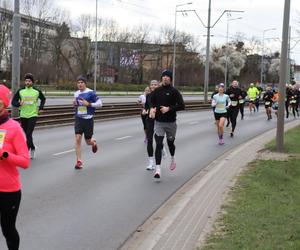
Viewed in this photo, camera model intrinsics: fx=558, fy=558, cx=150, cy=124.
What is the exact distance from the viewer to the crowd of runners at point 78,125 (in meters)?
4.43

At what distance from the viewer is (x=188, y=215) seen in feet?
23.1

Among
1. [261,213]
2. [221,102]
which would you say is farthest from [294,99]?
[261,213]

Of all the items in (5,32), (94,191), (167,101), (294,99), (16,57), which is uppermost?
(5,32)

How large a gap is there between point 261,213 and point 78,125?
514 cm

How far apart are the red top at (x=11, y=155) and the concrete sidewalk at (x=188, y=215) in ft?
5.89

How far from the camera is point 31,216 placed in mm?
7062

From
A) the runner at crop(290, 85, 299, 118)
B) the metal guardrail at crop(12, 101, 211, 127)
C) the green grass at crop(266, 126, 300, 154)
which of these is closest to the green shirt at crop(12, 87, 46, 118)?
the green grass at crop(266, 126, 300, 154)

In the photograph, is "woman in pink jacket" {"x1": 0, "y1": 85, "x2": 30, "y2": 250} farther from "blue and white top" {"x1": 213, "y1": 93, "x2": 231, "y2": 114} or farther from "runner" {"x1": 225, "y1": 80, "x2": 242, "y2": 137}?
"runner" {"x1": 225, "y1": 80, "x2": 242, "y2": 137}

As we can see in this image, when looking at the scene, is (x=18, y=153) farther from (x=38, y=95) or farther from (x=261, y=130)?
(x=261, y=130)

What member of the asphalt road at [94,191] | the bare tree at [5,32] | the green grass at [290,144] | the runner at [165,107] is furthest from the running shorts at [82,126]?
the bare tree at [5,32]

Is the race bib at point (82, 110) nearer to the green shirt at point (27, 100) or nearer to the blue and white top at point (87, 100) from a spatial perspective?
the blue and white top at point (87, 100)

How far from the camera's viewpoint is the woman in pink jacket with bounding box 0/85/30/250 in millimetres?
4383

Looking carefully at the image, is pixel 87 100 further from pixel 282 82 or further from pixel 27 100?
pixel 282 82

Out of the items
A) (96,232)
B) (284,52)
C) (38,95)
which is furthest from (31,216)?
(284,52)
